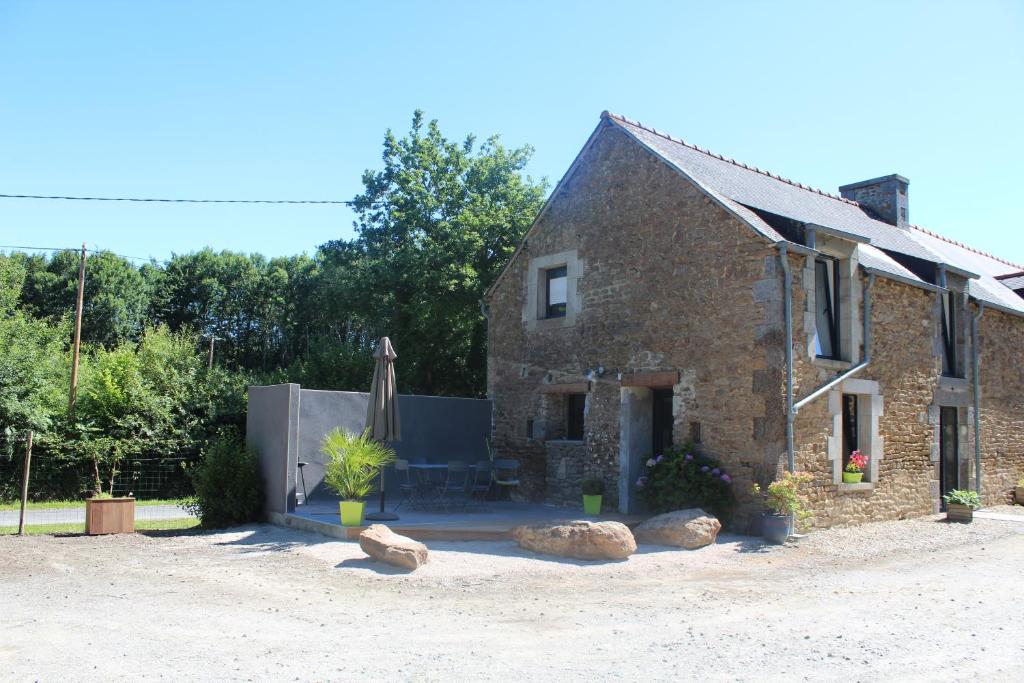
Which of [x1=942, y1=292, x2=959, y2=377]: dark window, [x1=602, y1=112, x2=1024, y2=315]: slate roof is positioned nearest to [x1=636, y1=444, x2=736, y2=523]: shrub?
[x1=602, y1=112, x2=1024, y2=315]: slate roof

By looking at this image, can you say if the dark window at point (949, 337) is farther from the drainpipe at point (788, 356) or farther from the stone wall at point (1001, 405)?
the drainpipe at point (788, 356)

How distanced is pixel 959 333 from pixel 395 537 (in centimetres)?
1058

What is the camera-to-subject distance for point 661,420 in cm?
1224

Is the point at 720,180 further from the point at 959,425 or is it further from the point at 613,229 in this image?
the point at 959,425

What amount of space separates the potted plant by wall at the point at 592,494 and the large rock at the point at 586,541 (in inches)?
101

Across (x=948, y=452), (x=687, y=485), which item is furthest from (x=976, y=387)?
(x=687, y=485)

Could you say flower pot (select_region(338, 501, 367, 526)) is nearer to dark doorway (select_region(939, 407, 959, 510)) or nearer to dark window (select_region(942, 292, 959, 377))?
dark doorway (select_region(939, 407, 959, 510))

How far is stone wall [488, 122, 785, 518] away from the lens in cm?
1048

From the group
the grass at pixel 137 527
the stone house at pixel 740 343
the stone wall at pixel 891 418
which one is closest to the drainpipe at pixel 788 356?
the stone house at pixel 740 343

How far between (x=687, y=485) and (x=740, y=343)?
2003 millimetres

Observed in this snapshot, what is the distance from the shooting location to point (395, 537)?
851cm

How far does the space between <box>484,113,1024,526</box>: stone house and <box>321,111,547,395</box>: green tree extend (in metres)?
5.05

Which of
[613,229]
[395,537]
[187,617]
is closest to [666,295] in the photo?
[613,229]

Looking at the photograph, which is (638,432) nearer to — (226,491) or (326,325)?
(226,491)
